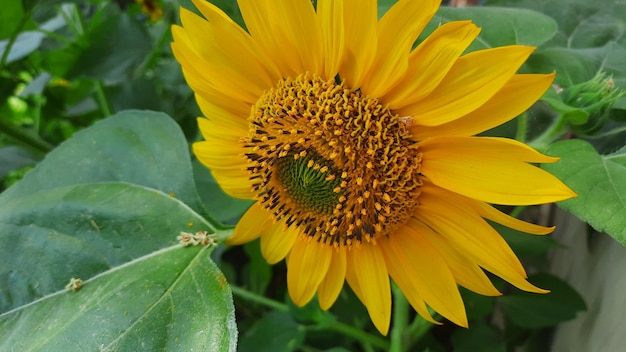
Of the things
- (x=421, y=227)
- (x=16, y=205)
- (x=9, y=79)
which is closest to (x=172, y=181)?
(x=16, y=205)

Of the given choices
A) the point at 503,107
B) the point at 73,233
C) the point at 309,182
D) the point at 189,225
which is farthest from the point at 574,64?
the point at 73,233

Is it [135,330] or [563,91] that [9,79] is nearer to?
[135,330]

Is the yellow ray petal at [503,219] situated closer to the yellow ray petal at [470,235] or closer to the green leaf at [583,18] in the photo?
the yellow ray petal at [470,235]

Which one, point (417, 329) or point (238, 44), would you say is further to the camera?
point (417, 329)

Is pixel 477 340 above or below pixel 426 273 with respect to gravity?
below

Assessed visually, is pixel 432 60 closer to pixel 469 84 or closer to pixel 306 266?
pixel 469 84

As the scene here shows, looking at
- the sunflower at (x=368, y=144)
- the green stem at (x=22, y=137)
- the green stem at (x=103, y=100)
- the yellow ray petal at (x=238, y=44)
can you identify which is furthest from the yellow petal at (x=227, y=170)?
the green stem at (x=103, y=100)
